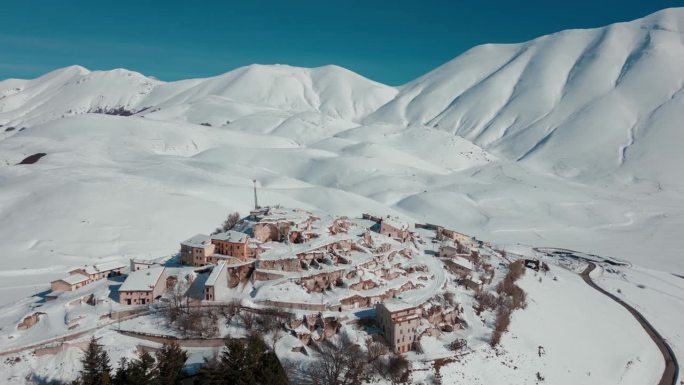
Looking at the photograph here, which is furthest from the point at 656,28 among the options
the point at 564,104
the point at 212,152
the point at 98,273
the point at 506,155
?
the point at 98,273

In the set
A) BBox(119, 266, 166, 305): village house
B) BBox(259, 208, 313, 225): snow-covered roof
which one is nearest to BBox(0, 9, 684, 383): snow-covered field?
BBox(119, 266, 166, 305): village house

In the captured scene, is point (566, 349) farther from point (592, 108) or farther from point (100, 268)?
point (592, 108)

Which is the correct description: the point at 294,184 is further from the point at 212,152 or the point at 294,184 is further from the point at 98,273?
the point at 98,273

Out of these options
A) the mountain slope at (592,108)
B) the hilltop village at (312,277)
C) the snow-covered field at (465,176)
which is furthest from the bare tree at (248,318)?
the mountain slope at (592,108)

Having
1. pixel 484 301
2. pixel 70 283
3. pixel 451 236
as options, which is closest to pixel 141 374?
pixel 70 283

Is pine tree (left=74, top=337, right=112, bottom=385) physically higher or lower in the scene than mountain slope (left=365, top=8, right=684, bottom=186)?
lower

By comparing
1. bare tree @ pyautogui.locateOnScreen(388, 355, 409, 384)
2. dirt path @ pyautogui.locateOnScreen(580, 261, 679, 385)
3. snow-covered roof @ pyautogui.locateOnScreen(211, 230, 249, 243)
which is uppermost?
snow-covered roof @ pyautogui.locateOnScreen(211, 230, 249, 243)

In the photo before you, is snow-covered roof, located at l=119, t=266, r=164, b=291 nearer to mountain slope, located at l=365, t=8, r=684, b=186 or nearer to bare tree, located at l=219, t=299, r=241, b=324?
bare tree, located at l=219, t=299, r=241, b=324
